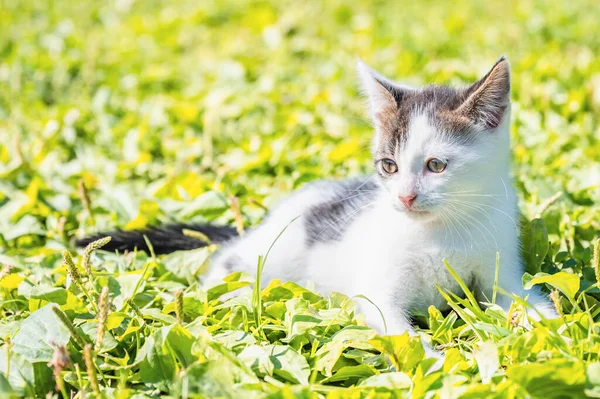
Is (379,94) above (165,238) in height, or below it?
above

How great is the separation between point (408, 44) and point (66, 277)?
435cm

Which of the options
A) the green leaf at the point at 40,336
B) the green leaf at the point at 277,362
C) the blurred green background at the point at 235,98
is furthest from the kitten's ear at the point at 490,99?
the green leaf at the point at 40,336

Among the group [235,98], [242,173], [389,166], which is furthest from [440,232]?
[235,98]

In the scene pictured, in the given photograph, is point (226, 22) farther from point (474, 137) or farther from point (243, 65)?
point (474, 137)

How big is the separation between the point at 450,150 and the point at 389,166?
0.80 feet

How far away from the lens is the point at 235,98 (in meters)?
5.29

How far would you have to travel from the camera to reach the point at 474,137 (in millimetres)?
2412

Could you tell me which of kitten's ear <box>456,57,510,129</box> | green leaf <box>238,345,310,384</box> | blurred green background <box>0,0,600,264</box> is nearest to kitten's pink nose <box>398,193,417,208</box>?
kitten's ear <box>456,57,510,129</box>

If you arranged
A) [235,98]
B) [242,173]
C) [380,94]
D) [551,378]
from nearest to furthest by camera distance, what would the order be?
[551,378], [380,94], [242,173], [235,98]

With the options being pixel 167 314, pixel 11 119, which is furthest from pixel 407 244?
pixel 11 119

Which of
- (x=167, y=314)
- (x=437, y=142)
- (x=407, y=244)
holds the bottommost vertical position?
(x=167, y=314)

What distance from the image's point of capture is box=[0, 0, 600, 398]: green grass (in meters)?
2.03

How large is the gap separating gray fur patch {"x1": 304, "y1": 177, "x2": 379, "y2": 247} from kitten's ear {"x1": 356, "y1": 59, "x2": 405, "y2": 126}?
0.31 meters

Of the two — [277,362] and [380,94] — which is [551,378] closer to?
[277,362]
